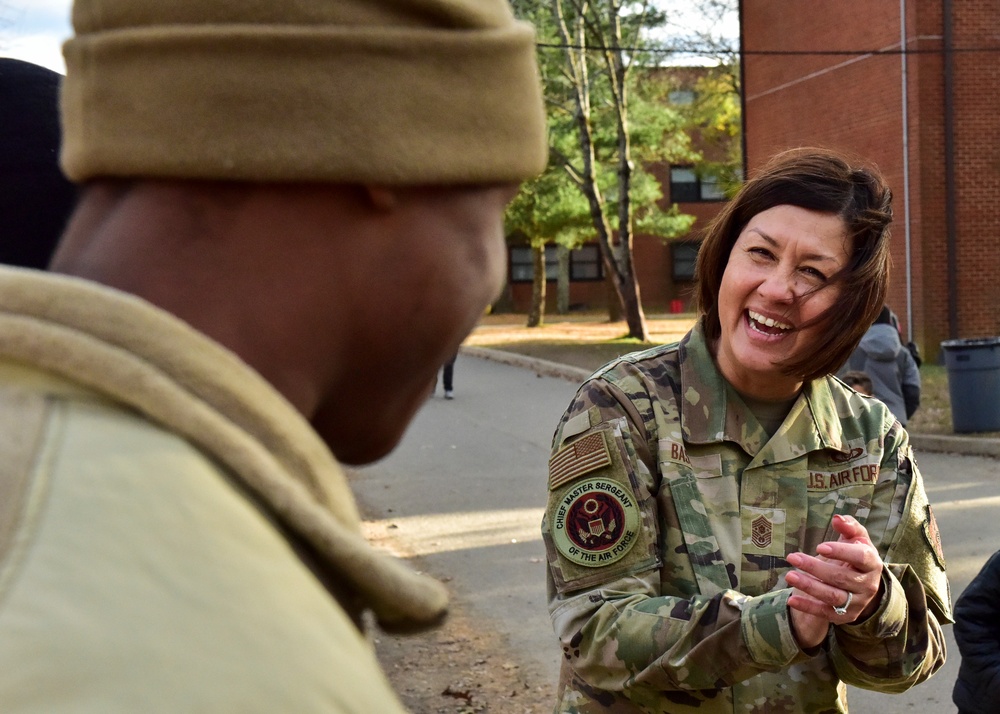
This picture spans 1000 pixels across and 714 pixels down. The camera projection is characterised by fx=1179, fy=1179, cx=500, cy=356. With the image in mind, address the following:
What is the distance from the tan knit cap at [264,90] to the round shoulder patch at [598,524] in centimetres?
150

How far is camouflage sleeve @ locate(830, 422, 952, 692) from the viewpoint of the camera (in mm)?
2338

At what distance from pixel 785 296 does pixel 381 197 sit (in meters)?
1.89

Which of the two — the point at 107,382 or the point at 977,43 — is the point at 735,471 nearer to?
the point at 107,382

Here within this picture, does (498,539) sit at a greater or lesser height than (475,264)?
lesser

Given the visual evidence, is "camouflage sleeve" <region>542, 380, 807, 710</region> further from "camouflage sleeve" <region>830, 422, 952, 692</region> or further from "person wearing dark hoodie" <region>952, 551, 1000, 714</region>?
"person wearing dark hoodie" <region>952, 551, 1000, 714</region>

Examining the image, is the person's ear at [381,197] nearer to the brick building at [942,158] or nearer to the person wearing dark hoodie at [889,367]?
the person wearing dark hoodie at [889,367]

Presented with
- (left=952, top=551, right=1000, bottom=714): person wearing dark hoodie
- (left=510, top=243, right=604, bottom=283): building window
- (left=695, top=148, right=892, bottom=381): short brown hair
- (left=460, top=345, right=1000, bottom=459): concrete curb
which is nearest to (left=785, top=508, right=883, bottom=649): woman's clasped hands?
(left=695, top=148, right=892, bottom=381): short brown hair

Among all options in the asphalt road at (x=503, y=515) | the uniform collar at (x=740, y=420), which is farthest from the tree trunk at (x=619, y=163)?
the uniform collar at (x=740, y=420)

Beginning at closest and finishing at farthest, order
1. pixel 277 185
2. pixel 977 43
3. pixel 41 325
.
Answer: pixel 41 325 → pixel 277 185 → pixel 977 43

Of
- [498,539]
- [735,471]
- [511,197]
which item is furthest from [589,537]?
[498,539]

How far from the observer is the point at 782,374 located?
2.64 meters

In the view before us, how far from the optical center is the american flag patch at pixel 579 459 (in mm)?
2394

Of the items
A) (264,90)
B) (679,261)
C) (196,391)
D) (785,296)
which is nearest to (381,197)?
(264,90)

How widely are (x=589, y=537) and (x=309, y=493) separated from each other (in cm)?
161
